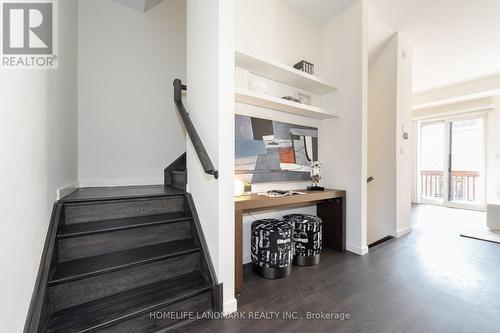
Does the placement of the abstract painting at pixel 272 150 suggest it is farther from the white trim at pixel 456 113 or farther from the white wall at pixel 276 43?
the white trim at pixel 456 113

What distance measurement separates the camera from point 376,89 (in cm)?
352

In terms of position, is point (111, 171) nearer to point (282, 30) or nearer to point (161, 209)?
point (161, 209)

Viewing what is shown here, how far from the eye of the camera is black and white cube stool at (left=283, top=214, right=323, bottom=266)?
241 cm

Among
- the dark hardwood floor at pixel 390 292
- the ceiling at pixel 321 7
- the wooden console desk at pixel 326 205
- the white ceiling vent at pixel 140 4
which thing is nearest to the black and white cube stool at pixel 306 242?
the dark hardwood floor at pixel 390 292

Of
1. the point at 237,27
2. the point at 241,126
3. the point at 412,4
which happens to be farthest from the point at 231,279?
the point at 412,4

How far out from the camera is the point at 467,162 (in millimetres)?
5379

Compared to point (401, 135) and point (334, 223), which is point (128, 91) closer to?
point (334, 223)

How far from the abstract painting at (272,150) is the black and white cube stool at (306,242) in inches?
24.8

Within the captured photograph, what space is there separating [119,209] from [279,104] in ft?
6.23

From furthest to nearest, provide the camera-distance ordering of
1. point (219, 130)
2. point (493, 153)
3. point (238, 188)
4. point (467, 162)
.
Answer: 1. point (467, 162)
2. point (493, 153)
3. point (238, 188)
4. point (219, 130)

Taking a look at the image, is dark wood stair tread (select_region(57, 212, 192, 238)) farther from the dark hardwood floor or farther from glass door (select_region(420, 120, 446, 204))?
glass door (select_region(420, 120, 446, 204))

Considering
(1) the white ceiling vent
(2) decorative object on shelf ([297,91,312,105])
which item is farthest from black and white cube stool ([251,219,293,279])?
(1) the white ceiling vent

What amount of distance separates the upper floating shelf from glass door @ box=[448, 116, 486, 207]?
485 cm

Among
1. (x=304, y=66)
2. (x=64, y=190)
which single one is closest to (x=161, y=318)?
→ (x=64, y=190)
